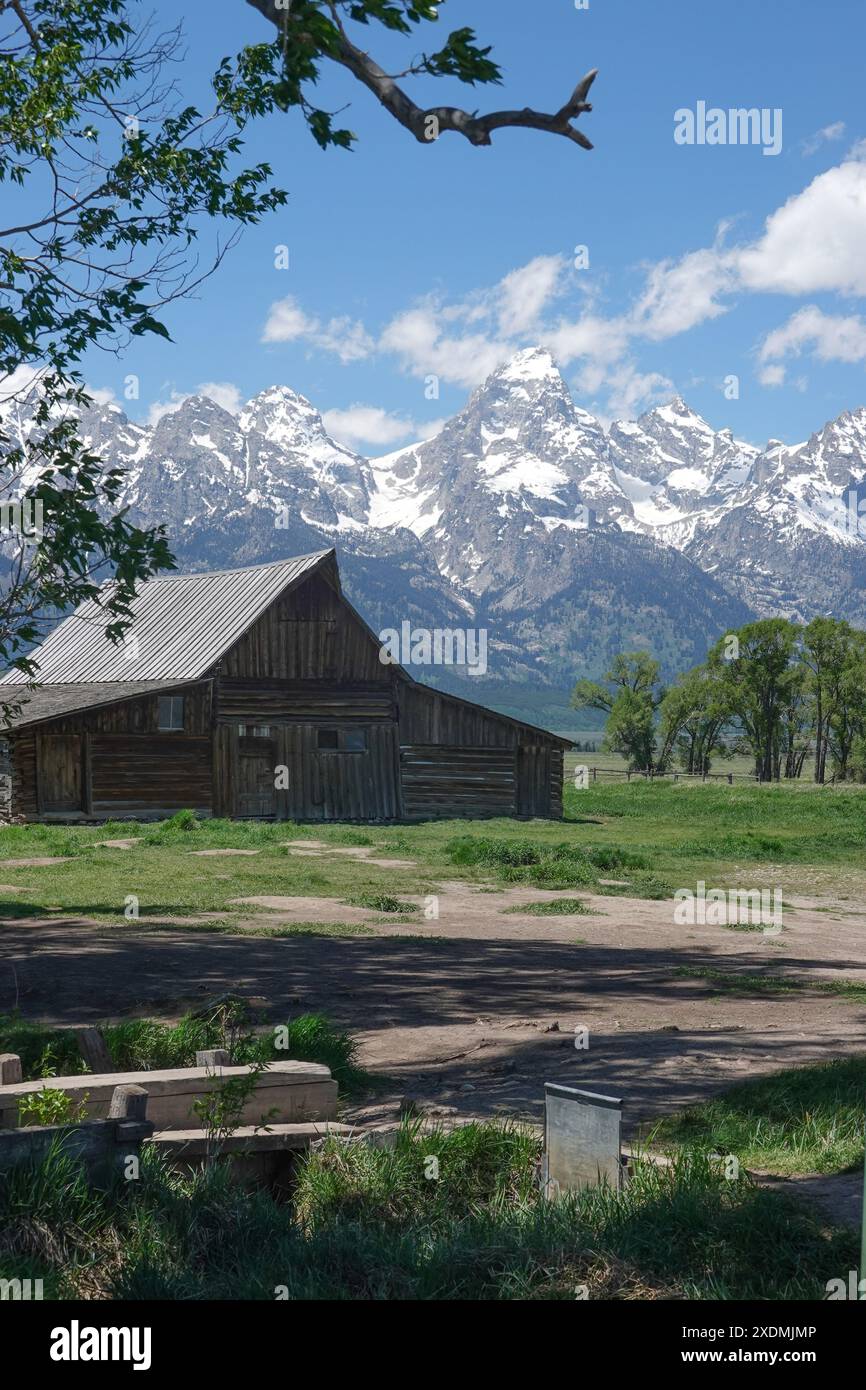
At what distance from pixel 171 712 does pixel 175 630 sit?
6.03 meters

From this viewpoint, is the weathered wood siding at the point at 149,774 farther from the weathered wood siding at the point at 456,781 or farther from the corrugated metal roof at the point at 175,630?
the weathered wood siding at the point at 456,781

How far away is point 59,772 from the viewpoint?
4119 centimetres

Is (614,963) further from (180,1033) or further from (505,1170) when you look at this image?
(505,1170)

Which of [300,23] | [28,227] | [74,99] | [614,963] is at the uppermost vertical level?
[74,99]

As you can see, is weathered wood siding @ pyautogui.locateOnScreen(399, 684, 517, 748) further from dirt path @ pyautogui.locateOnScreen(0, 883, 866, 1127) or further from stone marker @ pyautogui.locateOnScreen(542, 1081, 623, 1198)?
stone marker @ pyautogui.locateOnScreen(542, 1081, 623, 1198)

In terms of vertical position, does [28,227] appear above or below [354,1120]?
above

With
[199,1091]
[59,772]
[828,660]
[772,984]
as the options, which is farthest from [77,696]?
[828,660]

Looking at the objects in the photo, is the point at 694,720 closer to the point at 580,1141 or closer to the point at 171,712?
the point at 171,712

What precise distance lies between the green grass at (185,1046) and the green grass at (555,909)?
35.8 ft

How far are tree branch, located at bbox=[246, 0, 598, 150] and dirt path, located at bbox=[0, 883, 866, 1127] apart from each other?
19.5 feet

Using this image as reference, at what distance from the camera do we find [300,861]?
90.0 feet
